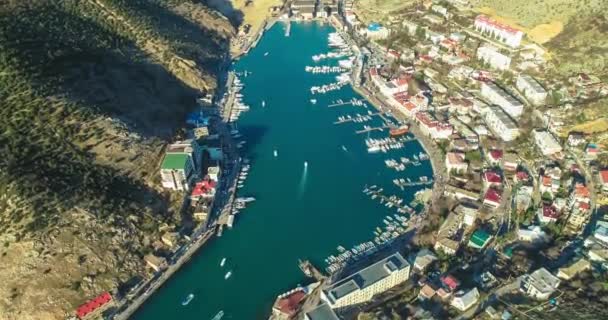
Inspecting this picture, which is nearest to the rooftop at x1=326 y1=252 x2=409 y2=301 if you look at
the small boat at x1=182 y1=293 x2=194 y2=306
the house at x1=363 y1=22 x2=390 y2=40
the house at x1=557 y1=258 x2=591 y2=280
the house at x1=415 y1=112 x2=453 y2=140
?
the small boat at x1=182 y1=293 x2=194 y2=306

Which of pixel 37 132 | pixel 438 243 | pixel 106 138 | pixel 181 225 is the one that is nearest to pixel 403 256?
pixel 438 243

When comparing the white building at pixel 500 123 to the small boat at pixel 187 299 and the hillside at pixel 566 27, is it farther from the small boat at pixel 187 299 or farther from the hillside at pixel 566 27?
the small boat at pixel 187 299

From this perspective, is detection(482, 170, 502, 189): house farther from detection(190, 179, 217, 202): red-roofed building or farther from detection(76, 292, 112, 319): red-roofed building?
detection(76, 292, 112, 319): red-roofed building

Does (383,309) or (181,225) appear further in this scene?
(181,225)

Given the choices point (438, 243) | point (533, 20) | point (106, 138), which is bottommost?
point (438, 243)

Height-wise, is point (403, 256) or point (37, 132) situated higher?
point (37, 132)

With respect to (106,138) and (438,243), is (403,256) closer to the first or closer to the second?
(438,243)
